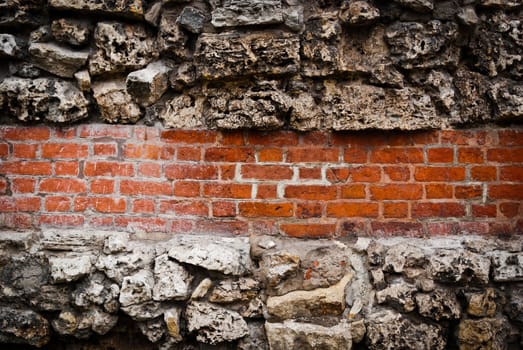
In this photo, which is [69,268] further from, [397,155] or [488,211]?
[488,211]

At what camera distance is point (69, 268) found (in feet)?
7.23

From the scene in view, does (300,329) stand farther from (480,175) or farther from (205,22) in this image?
(205,22)

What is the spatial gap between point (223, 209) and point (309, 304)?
61 cm

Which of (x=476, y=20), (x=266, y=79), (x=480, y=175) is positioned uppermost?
(x=476, y=20)

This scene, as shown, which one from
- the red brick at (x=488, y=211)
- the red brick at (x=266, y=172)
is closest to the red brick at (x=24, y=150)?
the red brick at (x=266, y=172)

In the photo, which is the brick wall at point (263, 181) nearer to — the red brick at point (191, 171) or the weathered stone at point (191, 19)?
the red brick at point (191, 171)

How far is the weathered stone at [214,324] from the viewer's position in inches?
84.7

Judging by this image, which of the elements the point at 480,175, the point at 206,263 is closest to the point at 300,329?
the point at 206,263

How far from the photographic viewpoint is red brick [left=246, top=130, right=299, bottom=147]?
228 cm

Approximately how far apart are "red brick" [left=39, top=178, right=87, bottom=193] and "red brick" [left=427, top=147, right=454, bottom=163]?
1.70 metres

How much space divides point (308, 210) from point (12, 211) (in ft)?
4.84

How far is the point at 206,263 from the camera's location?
2168mm

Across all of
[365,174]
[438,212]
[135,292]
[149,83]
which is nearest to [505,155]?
[438,212]

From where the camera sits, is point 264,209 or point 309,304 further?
point 264,209
